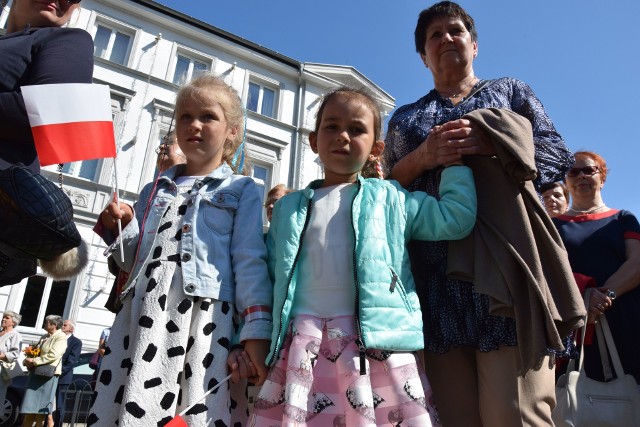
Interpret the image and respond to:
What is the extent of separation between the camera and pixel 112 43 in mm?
15102

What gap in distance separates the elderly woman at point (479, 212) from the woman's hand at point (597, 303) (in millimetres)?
1140

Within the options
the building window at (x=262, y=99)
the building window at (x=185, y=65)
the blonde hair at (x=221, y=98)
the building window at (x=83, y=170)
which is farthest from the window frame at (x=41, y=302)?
the blonde hair at (x=221, y=98)

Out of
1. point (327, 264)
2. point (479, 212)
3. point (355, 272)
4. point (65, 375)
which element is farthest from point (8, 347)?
point (479, 212)

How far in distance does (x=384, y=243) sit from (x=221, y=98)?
1024 millimetres

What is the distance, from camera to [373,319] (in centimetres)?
162

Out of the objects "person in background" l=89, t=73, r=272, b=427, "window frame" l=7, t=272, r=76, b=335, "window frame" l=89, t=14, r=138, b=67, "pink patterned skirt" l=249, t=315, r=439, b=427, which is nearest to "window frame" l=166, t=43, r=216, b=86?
"window frame" l=89, t=14, r=138, b=67

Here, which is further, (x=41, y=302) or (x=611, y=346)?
(x=41, y=302)

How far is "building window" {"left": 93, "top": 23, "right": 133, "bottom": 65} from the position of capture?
14.9m

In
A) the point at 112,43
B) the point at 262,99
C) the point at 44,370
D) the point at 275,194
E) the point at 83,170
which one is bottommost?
the point at 44,370

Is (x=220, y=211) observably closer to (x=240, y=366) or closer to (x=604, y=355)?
(x=240, y=366)

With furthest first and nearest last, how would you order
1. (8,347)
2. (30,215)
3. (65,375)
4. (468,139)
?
(65,375) → (8,347) → (468,139) → (30,215)

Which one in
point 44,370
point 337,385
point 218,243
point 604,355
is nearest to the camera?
point 337,385

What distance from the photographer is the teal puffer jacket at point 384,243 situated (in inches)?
64.5

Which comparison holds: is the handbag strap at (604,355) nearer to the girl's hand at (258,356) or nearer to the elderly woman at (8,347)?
the girl's hand at (258,356)
